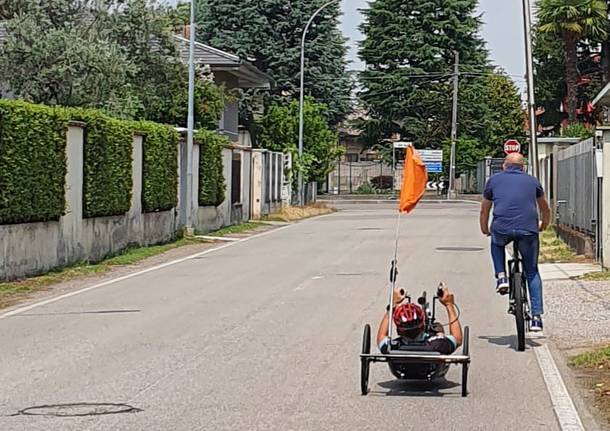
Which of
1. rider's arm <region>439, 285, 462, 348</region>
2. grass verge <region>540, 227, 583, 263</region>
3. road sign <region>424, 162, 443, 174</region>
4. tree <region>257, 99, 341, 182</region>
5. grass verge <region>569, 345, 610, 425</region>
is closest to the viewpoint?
grass verge <region>569, 345, 610, 425</region>

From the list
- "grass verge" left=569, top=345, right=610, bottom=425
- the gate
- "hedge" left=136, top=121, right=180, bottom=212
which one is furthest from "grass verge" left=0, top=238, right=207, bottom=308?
the gate

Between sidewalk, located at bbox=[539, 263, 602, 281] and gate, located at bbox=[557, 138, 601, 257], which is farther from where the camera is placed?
gate, located at bbox=[557, 138, 601, 257]

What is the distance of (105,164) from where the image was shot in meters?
22.9

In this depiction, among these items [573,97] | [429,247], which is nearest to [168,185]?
[429,247]

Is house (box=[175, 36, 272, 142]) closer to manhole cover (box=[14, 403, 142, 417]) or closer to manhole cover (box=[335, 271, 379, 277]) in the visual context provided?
manhole cover (box=[335, 271, 379, 277])

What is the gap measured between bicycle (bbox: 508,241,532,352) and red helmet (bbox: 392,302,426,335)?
2103 mm

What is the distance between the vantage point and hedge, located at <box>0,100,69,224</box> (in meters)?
17.9

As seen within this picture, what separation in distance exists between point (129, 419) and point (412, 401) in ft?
7.03

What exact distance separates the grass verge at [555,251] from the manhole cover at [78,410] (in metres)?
Result: 14.9

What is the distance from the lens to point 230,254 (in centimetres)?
2453

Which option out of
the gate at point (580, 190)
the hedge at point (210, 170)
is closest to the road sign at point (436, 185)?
the hedge at point (210, 170)

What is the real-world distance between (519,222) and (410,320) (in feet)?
8.92

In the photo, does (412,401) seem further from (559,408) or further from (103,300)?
(103,300)

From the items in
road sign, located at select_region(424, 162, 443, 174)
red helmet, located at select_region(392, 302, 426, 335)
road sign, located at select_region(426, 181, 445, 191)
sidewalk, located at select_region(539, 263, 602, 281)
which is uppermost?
road sign, located at select_region(424, 162, 443, 174)
